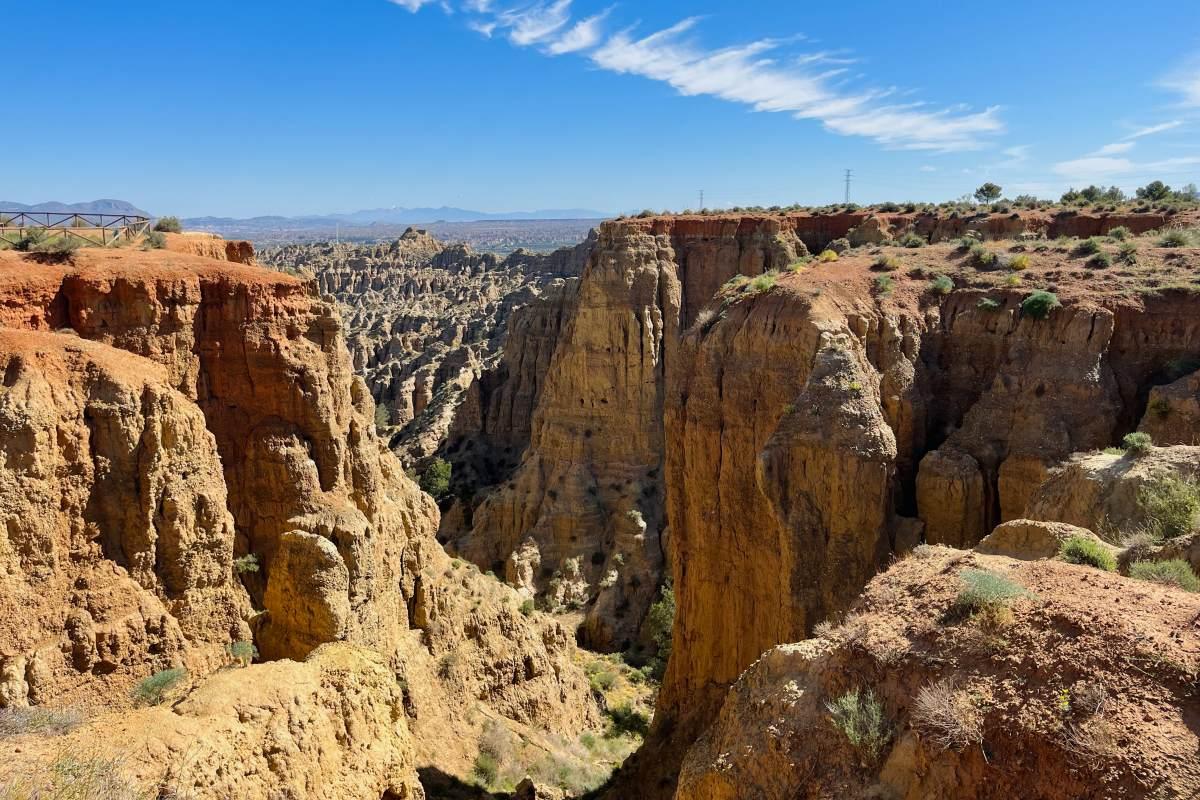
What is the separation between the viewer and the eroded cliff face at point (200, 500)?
13.5m

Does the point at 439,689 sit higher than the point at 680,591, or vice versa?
the point at 680,591

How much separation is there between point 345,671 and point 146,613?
18.2 feet

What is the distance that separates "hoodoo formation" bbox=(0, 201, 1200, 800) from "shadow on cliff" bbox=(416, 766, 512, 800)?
0.34 ft

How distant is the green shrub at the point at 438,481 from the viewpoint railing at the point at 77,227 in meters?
29.5

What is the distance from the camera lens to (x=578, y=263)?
330 feet

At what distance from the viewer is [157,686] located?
1363 centimetres

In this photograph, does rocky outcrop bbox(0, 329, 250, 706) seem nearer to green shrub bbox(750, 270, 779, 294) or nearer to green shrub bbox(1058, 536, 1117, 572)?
green shrub bbox(750, 270, 779, 294)

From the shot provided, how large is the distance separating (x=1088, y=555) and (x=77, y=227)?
24232 millimetres

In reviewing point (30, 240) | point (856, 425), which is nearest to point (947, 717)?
point (856, 425)

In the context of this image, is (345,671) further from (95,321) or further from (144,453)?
(95,321)

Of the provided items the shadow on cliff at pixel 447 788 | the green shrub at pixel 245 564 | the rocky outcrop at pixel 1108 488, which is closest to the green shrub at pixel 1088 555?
the rocky outcrop at pixel 1108 488

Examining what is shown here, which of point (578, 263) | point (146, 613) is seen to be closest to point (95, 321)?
point (146, 613)

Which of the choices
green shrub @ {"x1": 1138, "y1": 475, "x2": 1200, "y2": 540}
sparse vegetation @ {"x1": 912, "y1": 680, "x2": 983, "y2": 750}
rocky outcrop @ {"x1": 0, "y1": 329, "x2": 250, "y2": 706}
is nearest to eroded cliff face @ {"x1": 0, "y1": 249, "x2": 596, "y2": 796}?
rocky outcrop @ {"x1": 0, "y1": 329, "x2": 250, "y2": 706}

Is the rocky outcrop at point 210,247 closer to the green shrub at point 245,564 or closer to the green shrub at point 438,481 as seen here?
the green shrub at point 245,564
